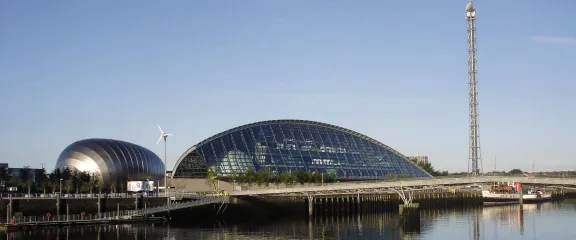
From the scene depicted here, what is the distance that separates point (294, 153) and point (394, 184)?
5910cm

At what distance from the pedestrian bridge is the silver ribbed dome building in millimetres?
31404

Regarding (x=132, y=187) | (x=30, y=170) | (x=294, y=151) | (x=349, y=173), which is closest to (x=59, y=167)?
(x=30, y=170)

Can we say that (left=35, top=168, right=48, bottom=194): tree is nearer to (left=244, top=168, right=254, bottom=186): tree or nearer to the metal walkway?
the metal walkway

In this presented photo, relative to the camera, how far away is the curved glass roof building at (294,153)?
5886 inches

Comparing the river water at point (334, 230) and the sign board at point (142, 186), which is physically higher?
the sign board at point (142, 186)

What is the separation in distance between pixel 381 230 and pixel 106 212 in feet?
128

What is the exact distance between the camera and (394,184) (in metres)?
109

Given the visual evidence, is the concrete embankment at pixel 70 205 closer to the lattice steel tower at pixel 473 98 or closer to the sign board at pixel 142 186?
the sign board at pixel 142 186

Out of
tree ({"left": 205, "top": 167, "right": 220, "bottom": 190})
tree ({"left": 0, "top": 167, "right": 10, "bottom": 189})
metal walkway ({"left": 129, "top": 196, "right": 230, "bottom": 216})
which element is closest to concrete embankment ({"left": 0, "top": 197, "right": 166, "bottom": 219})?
metal walkway ({"left": 129, "top": 196, "right": 230, "bottom": 216})

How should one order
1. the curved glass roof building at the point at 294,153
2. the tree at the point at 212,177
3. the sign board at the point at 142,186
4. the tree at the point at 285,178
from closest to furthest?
the sign board at the point at 142,186, the tree at the point at 212,177, the tree at the point at 285,178, the curved glass roof building at the point at 294,153

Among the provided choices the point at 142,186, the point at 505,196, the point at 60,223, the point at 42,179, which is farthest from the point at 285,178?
the point at 505,196

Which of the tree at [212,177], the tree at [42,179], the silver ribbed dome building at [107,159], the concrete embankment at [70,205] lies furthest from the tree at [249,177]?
the tree at [42,179]

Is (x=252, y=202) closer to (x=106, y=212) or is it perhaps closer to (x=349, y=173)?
(x=106, y=212)

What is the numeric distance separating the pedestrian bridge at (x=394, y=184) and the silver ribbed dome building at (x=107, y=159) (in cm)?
3140
